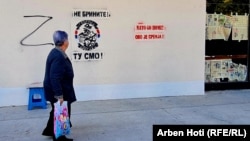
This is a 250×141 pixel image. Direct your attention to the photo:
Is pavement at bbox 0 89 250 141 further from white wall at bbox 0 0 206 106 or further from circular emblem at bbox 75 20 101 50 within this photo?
circular emblem at bbox 75 20 101 50

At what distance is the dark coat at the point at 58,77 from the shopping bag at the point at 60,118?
6.3 inches

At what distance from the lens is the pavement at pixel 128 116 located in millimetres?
5449

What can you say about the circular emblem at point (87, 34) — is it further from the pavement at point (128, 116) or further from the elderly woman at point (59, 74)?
the elderly woman at point (59, 74)

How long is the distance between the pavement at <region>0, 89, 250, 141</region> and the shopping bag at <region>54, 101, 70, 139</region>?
17.3 inches

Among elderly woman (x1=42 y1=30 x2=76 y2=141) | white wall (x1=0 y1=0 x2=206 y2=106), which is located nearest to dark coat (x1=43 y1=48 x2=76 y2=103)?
elderly woman (x1=42 y1=30 x2=76 y2=141)

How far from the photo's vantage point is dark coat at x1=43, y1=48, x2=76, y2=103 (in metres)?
4.78

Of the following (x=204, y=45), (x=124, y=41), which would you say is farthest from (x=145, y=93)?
(x=204, y=45)

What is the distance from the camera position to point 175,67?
8.10 meters

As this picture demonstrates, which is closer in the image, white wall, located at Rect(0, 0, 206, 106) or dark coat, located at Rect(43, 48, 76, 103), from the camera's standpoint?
dark coat, located at Rect(43, 48, 76, 103)

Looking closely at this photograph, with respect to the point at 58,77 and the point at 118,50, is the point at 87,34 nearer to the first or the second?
the point at 118,50

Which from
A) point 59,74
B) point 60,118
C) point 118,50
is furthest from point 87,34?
point 60,118

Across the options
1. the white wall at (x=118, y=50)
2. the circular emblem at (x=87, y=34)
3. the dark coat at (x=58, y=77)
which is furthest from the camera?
the circular emblem at (x=87, y=34)

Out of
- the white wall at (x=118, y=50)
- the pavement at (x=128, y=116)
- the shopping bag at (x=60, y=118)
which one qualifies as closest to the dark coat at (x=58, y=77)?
the shopping bag at (x=60, y=118)

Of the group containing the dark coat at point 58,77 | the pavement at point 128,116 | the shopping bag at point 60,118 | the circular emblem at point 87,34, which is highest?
the circular emblem at point 87,34
